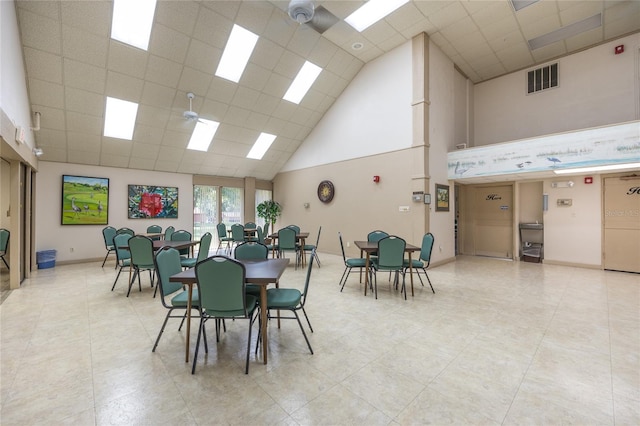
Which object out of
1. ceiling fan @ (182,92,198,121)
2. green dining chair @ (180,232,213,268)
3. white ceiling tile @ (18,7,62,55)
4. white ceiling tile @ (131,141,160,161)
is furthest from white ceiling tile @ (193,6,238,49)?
green dining chair @ (180,232,213,268)

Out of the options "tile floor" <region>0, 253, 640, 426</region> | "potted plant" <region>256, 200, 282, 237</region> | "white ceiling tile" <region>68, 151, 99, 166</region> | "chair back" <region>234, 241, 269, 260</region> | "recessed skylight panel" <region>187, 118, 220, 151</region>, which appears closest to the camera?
"tile floor" <region>0, 253, 640, 426</region>

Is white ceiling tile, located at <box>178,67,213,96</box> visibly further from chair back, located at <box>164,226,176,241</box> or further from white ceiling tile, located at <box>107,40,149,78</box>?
chair back, located at <box>164,226,176,241</box>

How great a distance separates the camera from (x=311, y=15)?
4086 mm

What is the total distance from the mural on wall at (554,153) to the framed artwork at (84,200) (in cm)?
870

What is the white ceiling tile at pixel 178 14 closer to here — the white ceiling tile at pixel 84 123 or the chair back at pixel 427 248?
the white ceiling tile at pixel 84 123

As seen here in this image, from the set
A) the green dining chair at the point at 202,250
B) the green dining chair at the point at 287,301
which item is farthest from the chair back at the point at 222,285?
the green dining chair at the point at 202,250

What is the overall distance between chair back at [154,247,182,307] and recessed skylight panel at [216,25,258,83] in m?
4.63

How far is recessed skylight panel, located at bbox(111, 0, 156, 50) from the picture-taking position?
14.8 ft

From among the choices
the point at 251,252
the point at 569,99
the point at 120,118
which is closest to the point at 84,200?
the point at 120,118

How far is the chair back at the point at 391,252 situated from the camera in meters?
3.95

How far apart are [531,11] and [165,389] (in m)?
7.70

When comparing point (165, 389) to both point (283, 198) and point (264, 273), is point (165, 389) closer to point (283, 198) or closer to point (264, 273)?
point (264, 273)

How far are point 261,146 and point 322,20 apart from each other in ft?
13.4

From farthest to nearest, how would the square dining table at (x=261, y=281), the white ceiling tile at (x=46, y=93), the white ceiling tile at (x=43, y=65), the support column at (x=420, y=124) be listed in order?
the support column at (x=420, y=124) < the white ceiling tile at (x=46, y=93) < the white ceiling tile at (x=43, y=65) < the square dining table at (x=261, y=281)
